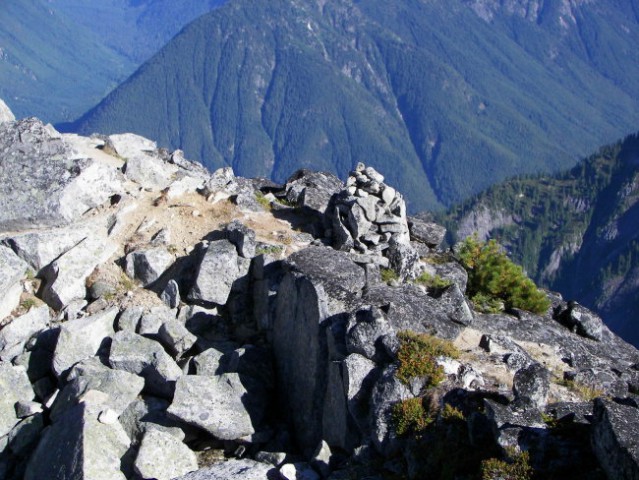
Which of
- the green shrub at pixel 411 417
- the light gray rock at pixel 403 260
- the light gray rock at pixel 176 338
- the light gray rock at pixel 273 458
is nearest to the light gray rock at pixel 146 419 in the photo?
the light gray rock at pixel 176 338

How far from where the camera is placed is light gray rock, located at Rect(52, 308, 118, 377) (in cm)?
2102

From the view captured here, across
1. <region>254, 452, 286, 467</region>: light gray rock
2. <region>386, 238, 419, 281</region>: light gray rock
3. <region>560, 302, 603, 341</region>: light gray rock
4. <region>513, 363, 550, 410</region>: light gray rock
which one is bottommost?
<region>254, 452, 286, 467</region>: light gray rock

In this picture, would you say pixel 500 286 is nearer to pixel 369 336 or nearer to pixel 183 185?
pixel 369 336

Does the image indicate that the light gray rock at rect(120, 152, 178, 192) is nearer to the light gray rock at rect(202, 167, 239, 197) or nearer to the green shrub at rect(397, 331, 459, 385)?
the light gray rock at rect(202, 167, 239, 197)

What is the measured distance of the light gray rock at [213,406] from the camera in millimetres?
18078

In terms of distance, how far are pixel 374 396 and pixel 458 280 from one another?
31.8ft

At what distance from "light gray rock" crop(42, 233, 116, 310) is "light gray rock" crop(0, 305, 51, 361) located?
0.96 meters

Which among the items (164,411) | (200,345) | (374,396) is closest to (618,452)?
(374,396)

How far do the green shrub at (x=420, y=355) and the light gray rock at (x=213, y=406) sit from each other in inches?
183

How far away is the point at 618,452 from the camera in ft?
40.4

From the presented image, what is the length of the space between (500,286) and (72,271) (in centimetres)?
1488

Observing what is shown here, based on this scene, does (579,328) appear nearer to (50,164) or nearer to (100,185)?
(100,185)

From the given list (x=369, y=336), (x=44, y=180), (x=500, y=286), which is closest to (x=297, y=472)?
(x=369, y=336)

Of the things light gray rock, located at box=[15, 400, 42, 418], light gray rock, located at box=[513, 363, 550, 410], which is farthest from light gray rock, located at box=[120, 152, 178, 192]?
light gray rock, located at box=[513, 363, 550, 410]
